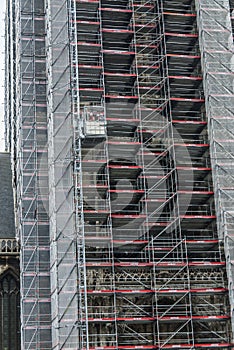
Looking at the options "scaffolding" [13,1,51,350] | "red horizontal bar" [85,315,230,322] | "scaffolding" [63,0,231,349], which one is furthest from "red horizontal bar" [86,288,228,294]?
"scaffolding" [13,1,51,350]

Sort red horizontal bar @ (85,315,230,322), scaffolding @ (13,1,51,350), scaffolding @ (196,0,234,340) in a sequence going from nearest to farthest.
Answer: red horizontal bar @ (85,315,230,322)
scaffolding @ (13,1,51,350)
scaffolding @ (196,0,234,340)

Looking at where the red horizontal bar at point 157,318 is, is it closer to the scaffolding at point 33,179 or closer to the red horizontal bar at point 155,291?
the red horizontal bar at point 155,291

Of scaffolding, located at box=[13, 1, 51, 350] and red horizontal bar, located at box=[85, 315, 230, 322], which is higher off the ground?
scaffolding, located at box=[13, 1, 51, 350]

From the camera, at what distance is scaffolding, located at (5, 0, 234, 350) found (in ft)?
138

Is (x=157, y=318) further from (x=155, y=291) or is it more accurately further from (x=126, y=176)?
(x=126, y=176)

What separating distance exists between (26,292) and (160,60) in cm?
1534

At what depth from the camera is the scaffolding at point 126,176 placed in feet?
138

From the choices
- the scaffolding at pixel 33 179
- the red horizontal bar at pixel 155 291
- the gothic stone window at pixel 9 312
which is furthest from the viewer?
the gothic stone window at pixel 9 312

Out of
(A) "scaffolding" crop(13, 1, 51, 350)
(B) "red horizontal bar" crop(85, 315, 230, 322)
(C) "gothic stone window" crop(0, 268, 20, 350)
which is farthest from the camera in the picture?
(C) "gothic stone window" crop(0, 268, 20, 350)

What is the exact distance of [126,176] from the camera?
148ft

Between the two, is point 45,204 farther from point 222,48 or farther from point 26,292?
point 222,48

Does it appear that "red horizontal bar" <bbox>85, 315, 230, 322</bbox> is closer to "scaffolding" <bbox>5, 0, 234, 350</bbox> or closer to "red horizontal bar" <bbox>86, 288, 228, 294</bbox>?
"scaffolding" <bbox>5, 0, 234, 350</bbox>

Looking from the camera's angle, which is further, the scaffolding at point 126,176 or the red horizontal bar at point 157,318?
the scaffolding at point 126,176

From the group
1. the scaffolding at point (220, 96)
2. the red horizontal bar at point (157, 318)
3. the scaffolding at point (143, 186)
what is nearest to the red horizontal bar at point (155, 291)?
the scaffolding at point (143, 186)
